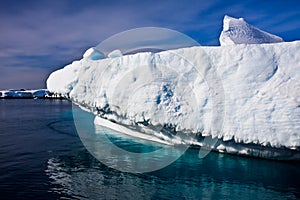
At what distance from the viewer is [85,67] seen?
11.7m

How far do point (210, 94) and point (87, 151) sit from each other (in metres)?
4.51

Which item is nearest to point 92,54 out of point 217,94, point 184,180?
point 217,94

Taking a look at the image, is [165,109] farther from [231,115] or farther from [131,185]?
[131,185]

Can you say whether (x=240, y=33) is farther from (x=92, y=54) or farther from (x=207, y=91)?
(x=92, y=54)

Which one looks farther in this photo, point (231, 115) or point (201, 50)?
point (201, 50)

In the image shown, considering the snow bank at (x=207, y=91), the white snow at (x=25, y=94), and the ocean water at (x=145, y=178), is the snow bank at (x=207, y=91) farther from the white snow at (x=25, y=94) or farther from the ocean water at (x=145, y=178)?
the white snow at (x=25, y=94)

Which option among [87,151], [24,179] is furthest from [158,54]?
[24,179]

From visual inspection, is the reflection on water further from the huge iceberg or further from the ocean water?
the huge iceberg

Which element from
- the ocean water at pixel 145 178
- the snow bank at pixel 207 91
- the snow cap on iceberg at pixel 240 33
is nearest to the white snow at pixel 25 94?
the snow bank at pixel 207 91

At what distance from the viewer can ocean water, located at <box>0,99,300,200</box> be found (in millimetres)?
5945

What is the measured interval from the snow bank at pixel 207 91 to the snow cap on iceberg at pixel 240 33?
3204 mm

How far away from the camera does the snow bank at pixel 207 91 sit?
298 inches

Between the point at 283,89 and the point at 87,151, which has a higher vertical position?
the point at 283,89

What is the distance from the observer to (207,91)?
339 inches
